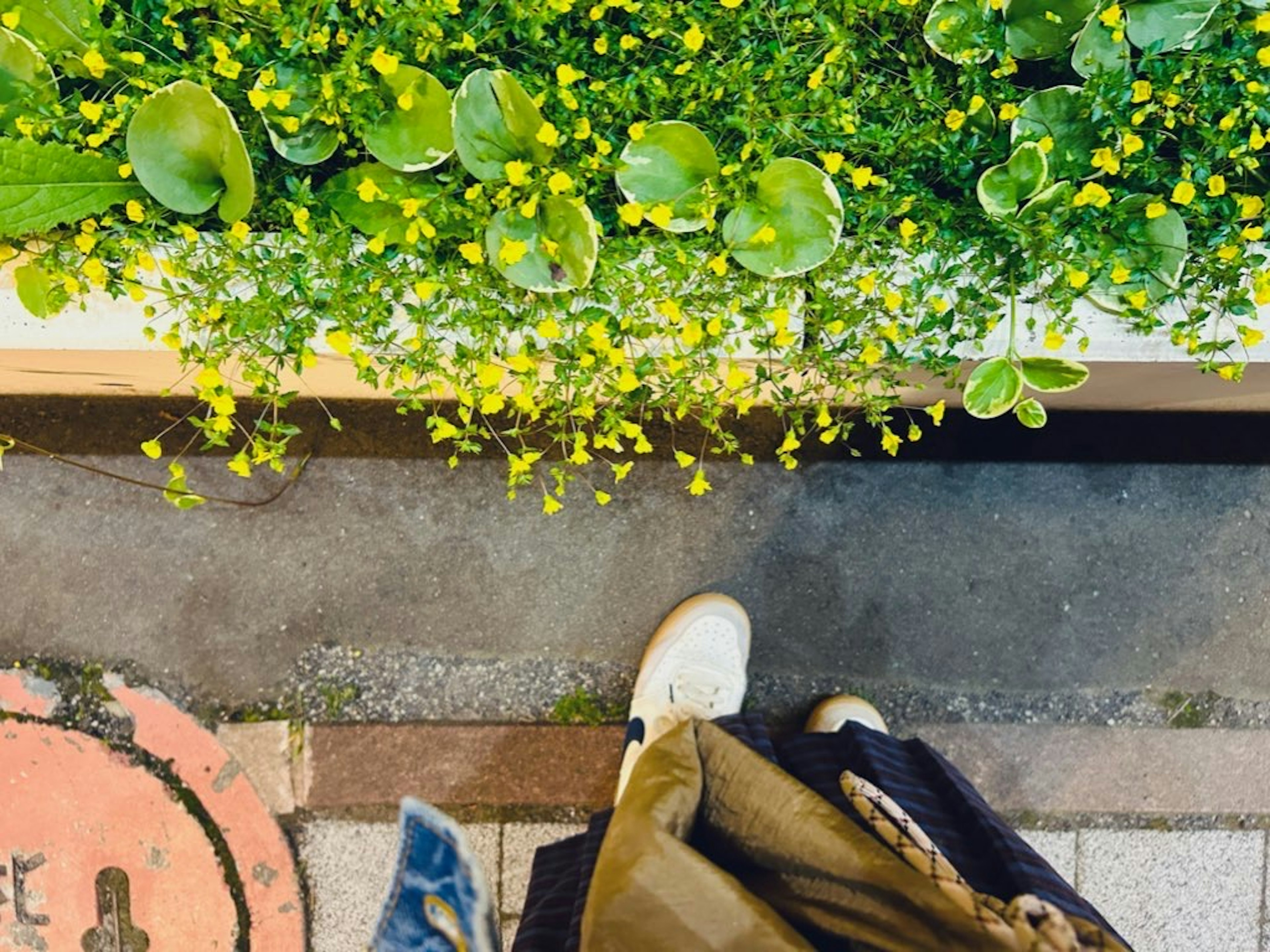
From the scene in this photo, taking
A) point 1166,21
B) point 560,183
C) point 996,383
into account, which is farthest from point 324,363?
point 1166,21

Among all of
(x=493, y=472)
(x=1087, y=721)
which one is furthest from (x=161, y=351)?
(x=1087, y=721)

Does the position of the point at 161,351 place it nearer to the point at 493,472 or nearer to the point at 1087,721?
the point at 493,472

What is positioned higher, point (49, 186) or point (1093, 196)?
point (1093, 196)

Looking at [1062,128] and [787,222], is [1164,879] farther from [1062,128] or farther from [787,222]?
[787,222]

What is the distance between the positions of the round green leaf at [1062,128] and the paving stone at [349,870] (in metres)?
2.07

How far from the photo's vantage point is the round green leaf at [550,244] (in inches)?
57.6

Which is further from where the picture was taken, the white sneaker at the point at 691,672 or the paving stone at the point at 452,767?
the paving stone at the point at 452,767

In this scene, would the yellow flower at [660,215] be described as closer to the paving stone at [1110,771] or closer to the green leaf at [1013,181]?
the green leaf at [1013,181]

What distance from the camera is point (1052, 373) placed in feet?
5.01

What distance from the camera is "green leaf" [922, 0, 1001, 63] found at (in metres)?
1.50

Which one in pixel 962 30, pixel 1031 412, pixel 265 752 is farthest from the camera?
pixel 265 752

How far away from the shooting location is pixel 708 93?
1.54 metres

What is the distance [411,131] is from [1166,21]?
1.33 m

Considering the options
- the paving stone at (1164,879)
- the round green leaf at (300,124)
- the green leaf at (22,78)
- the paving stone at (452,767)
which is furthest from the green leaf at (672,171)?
the paving stone at (1164,879)
